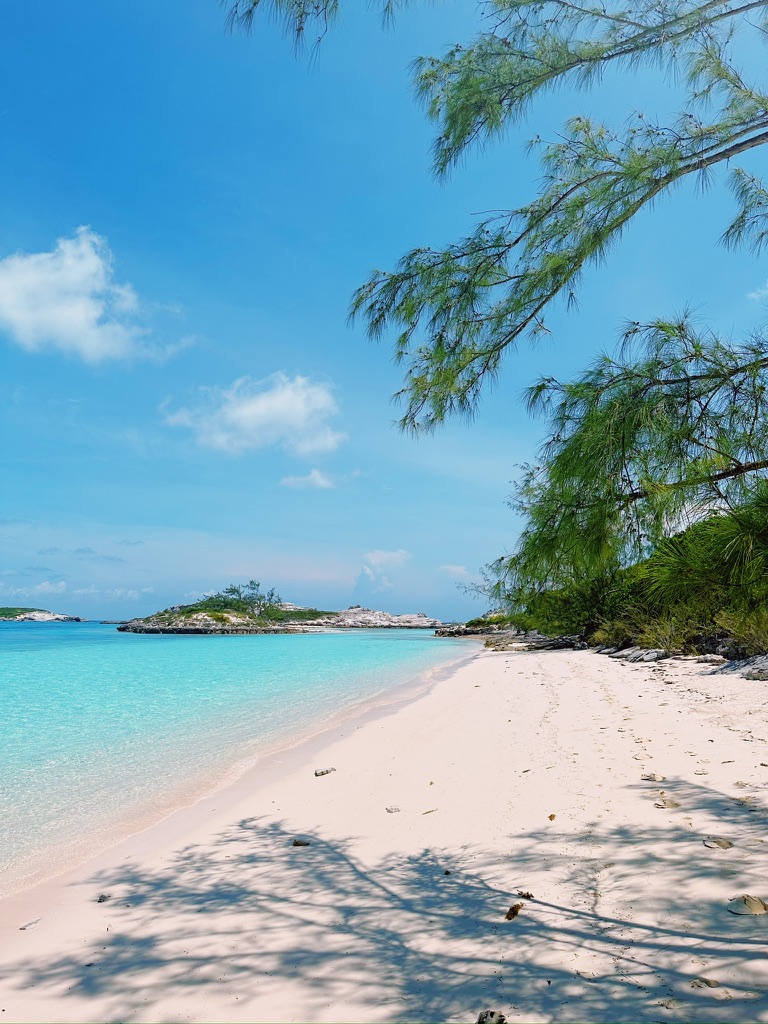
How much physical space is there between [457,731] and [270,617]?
92.4 m

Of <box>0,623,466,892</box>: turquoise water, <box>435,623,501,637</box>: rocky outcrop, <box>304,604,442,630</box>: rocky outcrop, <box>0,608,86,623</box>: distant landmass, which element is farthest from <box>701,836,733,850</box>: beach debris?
<box>0,608,86,623</box>: distant landmass

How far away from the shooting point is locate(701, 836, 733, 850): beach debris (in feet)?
10.1

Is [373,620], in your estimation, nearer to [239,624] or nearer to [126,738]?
[239,624]

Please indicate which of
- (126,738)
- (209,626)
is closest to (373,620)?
(209,626)

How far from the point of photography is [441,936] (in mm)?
2518

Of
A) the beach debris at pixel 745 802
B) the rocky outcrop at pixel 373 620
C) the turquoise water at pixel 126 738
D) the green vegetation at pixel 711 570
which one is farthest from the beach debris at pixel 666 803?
the rocky outcrop at pixel 373 620

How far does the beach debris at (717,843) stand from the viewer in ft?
10.1

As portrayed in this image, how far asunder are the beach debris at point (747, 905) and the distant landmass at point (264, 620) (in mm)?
78747

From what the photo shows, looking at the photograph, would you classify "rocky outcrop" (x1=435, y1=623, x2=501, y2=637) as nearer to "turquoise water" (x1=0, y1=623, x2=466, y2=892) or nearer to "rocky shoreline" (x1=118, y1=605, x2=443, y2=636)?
"rocky shoreline" (x1=118, y1=605, x2=443, y2=636)

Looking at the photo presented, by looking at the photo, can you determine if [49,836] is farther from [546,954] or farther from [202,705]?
[202,705]

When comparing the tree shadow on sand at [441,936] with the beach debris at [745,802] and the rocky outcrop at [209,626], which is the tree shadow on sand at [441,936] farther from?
the rocky outcrop at [209,626]

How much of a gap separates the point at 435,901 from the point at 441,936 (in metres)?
0.31

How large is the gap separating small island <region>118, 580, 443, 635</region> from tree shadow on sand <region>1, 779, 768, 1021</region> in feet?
254

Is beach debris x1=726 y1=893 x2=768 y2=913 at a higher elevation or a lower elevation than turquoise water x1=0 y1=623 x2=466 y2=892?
higher
